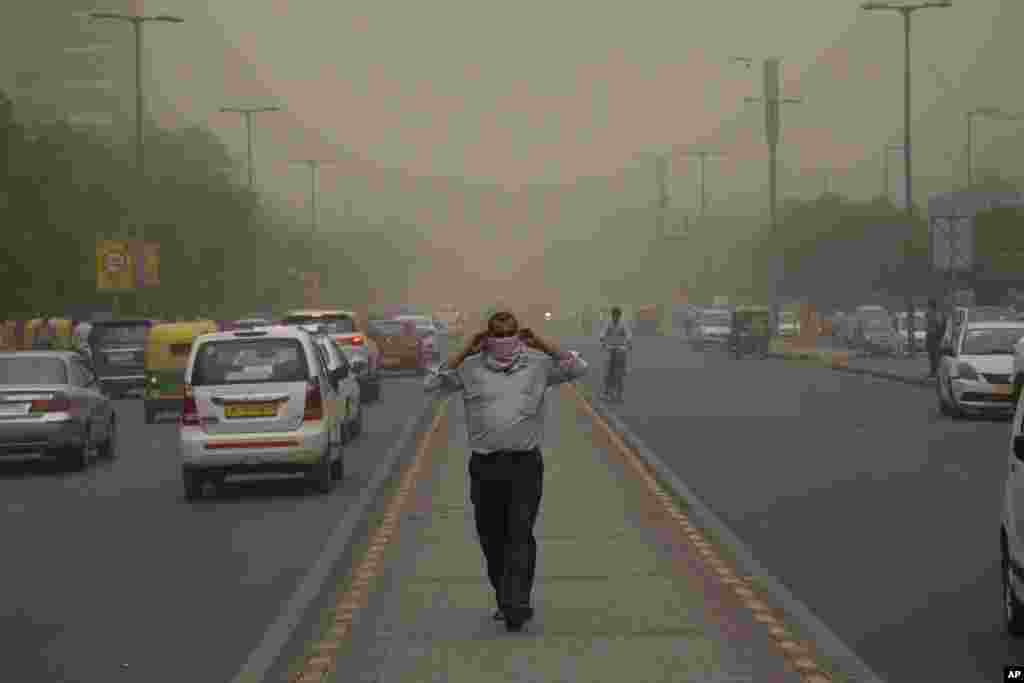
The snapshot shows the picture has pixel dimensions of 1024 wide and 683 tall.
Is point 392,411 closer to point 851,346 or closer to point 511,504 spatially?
point 511,504

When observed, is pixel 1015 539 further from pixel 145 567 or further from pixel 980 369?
pixel 980 369

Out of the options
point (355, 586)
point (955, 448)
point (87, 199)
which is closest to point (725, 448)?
point (955, 448)

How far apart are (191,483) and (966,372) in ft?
56.2

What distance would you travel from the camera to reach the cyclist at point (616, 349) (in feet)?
151

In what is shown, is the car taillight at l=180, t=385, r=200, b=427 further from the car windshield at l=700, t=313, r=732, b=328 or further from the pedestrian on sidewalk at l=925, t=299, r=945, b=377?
the car windshield at l=700, t=313, r=732, b=328

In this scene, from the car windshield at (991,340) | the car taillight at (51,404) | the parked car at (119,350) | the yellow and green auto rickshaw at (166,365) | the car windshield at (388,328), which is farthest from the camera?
the car windshield at (388,328)

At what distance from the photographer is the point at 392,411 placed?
4353 centimetres

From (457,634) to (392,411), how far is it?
30764mm

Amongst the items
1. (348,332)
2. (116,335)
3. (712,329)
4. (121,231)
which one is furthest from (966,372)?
(712,329)

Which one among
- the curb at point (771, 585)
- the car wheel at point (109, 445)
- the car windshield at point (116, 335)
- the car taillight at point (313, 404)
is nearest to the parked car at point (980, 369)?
the curb at point (771, 585)

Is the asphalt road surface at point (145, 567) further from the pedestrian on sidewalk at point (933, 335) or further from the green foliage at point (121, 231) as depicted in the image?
the green foliage at point (121, 231)

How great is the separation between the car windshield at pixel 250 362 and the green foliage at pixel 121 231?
3254 cm

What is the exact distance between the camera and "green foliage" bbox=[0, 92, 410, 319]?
59.2 meters

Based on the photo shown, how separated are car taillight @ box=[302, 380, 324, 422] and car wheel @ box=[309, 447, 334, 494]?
0.45 metres
